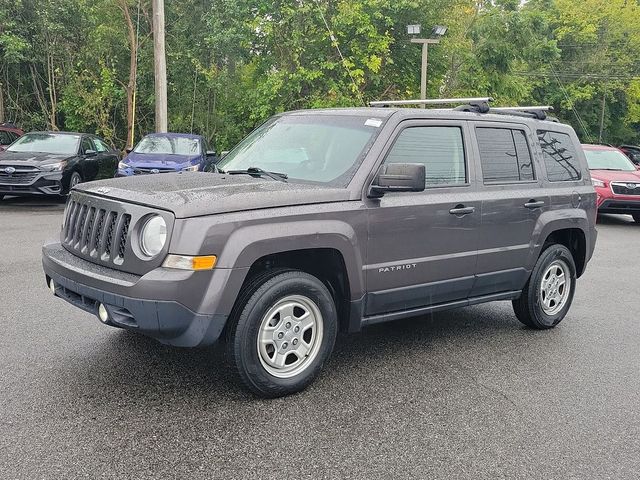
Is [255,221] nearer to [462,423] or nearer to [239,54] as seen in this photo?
[462,423]

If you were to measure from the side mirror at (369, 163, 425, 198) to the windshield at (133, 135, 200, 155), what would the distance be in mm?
10781

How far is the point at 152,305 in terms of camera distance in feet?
11.6

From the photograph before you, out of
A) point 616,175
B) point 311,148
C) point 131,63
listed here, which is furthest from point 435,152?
point 131,63

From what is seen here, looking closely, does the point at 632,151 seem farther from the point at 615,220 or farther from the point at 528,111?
the point at 528,111

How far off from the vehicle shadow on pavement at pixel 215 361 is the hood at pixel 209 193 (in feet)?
3.88

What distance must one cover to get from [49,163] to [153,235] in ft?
34.9

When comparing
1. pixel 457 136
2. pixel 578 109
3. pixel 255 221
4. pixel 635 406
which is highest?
pixel 578 109

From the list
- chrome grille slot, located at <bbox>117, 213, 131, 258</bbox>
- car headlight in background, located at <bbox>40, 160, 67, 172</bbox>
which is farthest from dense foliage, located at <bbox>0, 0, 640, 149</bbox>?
chrome grille slot, located at <bbox>117, 213, 131, 258</bbox>

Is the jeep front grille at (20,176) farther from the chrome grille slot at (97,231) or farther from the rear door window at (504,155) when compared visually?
the rear door window at (504,155)

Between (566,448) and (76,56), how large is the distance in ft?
74.9

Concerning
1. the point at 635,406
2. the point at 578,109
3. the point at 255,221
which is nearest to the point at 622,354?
the point at 635,406

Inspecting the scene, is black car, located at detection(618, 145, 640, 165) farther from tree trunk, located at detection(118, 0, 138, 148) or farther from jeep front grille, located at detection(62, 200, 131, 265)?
jeep front grille, located at detection(62, 200, 131, 265)

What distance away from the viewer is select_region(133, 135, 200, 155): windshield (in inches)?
564

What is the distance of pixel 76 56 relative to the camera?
73.8 feet
